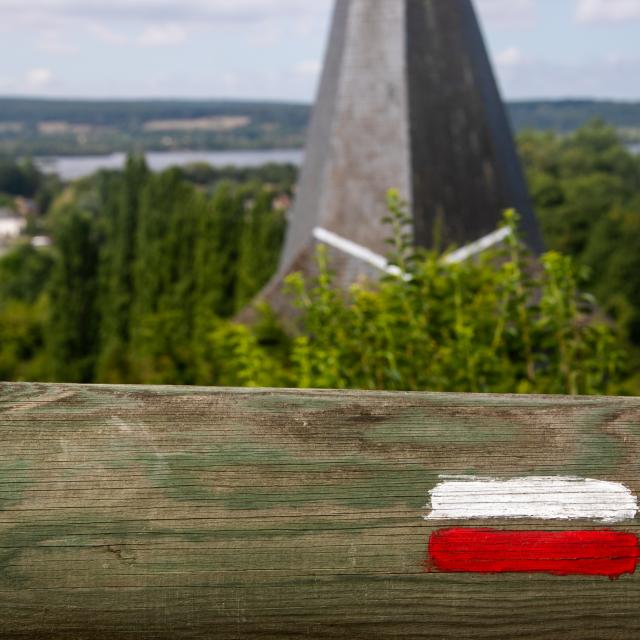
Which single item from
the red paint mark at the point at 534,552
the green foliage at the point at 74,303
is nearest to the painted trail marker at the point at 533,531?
the red paint mark at the point at 534,552

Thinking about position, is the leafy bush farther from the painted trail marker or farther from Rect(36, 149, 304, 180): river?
Rect(36, 149, 304, 180): river

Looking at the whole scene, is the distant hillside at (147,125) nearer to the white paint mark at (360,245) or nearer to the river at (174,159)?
the river at (174,159)

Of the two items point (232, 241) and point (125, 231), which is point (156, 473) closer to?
point (232, 241)

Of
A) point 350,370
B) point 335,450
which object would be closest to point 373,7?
point 350,370

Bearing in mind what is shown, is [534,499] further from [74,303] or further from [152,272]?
[74,303]

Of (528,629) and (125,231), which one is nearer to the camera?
(528,629)

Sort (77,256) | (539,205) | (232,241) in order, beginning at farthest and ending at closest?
1. (539,205)
2. (77,256)
3. (232,241)

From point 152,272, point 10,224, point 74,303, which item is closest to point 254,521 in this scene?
point 152,272

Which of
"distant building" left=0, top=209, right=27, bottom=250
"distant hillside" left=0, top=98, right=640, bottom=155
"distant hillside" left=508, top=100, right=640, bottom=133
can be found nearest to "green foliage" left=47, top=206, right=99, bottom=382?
"distant hillside" left=0, top=98, right=640, bottom=155
